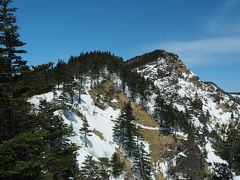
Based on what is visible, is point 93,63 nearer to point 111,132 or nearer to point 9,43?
point 111,132

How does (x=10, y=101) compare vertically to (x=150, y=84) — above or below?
below

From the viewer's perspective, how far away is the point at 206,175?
93.9 ft

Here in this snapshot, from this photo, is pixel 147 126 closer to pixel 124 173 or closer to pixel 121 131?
pixel 121 131

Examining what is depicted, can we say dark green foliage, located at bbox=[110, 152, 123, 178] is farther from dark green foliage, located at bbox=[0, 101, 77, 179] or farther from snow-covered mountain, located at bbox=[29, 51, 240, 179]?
dark green foliage, located at bbox=[0, 101, 77, 179]

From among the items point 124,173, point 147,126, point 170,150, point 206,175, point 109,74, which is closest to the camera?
point 206,175

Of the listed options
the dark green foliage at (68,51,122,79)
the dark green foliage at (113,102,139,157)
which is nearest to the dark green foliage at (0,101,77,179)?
the dark green foliage at (113,102,139,157)

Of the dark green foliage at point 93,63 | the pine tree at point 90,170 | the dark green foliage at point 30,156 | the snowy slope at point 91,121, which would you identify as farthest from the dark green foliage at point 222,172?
the dark green foliage at point 93,63

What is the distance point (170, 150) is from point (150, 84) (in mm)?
75839

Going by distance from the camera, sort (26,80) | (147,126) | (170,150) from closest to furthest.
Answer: (26,80)
(170,150)
(147,126)

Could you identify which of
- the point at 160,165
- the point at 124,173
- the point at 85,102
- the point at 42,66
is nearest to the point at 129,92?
the point at 85,102

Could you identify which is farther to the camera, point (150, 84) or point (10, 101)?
point (150, 84)

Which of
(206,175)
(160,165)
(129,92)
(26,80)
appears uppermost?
(129,92)

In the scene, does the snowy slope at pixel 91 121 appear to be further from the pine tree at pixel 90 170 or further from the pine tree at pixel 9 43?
the pine tree at pixel 9 43

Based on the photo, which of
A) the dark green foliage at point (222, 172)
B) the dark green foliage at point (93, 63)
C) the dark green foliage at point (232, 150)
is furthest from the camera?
the dark green foliage at point (93, 63)
